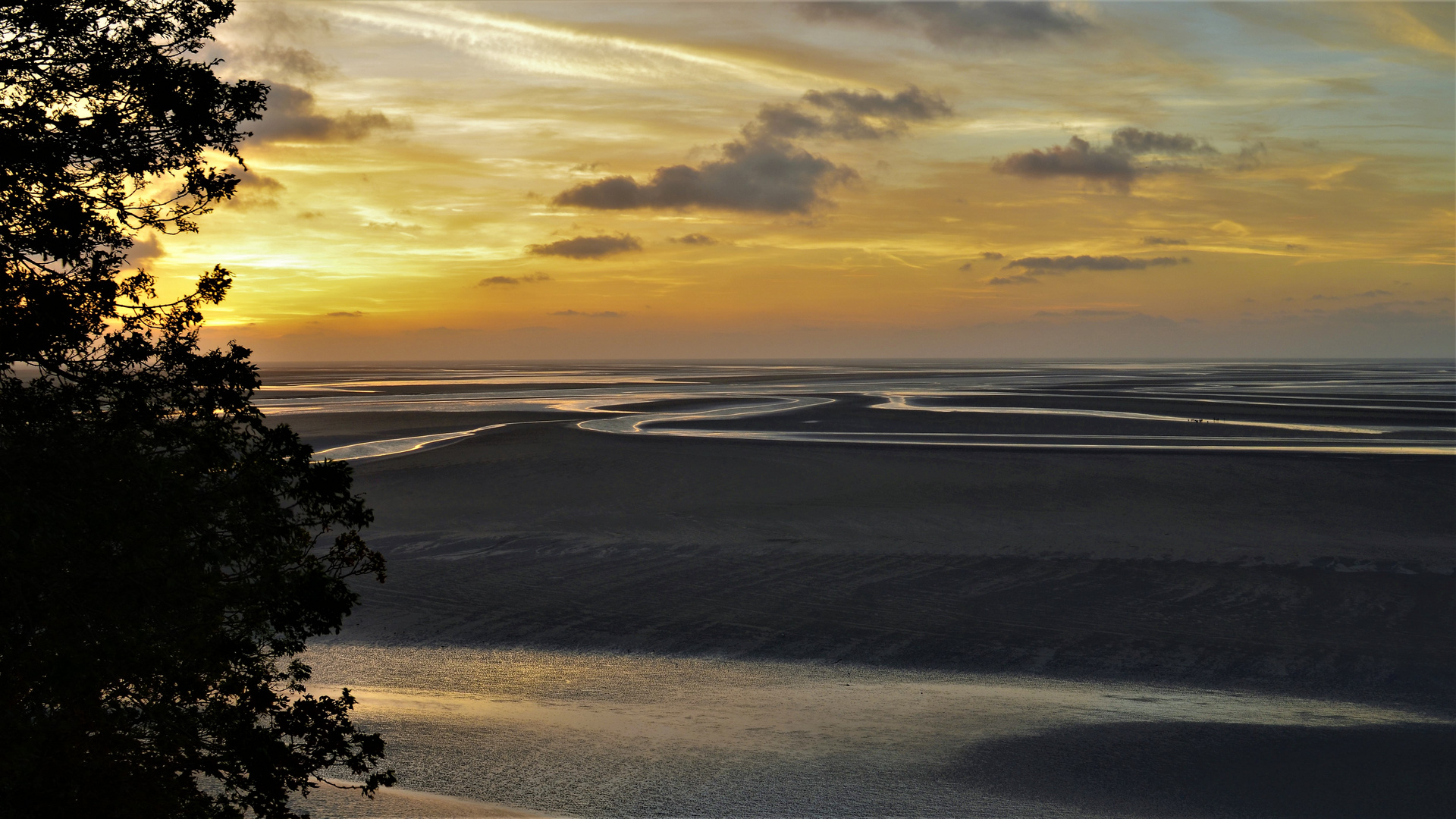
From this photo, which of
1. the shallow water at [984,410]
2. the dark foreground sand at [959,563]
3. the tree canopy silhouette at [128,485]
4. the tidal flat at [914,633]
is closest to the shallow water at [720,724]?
the tidal flat at [914,633]

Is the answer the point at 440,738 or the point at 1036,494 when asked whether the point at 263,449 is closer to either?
the point at 440,738

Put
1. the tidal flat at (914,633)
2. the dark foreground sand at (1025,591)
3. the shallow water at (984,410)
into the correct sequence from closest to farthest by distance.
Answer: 1. the tidal flat at (914,633)
2. the dark foreground sand at (1025,591)
3. the shallow water at (984,410)

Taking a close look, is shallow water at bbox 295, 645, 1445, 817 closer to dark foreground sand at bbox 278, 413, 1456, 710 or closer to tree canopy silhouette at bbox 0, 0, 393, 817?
dark foreground sand at bbox 278, 413, 1456, 710

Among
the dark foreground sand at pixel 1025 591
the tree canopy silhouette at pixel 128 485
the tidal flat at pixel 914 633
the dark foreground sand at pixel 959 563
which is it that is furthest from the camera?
the dark foreground sand at pixel 959 563

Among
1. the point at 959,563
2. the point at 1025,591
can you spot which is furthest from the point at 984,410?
the point at 1025,591

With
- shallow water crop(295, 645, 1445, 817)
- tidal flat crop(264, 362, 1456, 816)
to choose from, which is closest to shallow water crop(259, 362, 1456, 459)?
tidal flat crop(264, 362, 1456, 816)

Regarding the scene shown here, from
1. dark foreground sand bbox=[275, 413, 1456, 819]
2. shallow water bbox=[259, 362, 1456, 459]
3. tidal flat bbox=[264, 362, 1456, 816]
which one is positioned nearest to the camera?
tidal flat bbox=[264, 362, 1456, 816]

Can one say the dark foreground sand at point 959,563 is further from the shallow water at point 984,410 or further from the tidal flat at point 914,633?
the shallow water at point 984,410
